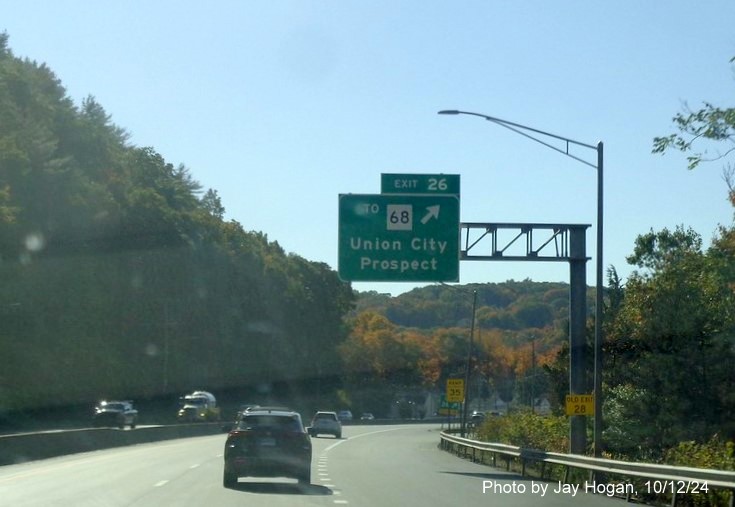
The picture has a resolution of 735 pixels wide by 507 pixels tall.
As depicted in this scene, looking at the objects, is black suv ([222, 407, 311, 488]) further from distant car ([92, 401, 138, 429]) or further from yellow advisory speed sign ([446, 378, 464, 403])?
distant car ([92, 401, 138, 429])

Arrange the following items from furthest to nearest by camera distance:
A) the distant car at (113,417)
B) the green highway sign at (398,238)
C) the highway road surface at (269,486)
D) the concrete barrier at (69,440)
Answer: the distant car at (113,417) < the concrete barrier at (69,440) < the green highway sign at (398,238) < the highway road surface at (269,486)

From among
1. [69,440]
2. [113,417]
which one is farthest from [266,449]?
[113,417]

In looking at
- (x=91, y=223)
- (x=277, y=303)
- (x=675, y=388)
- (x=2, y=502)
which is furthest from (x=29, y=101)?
(x=2, y=502)

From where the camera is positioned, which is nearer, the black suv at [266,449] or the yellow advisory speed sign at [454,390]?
the black suv at [266,449]

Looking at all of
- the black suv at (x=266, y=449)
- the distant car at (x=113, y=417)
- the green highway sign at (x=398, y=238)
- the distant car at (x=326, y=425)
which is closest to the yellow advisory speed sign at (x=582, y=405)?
the green highway sign at (x=398, y=238)

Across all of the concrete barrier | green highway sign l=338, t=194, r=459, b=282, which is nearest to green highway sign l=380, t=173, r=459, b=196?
green highway sign l=338, t=194, r=459, b=282

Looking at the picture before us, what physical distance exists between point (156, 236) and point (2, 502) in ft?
215

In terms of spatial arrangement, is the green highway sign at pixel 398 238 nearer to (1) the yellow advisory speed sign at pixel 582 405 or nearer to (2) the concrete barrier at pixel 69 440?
(1) the yellow advisory speed sign at pixel 582 405

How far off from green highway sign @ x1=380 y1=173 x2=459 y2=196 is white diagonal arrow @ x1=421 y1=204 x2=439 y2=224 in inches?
18.8

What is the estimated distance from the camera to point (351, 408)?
113 m

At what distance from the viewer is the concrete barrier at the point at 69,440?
1307 inches

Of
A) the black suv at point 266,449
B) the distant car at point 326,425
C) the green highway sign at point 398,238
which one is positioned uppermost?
the green highway sign at point 398,238

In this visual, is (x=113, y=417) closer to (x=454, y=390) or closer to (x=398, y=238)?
(x=454, y=390)

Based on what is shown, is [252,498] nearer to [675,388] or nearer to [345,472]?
[345,472]
